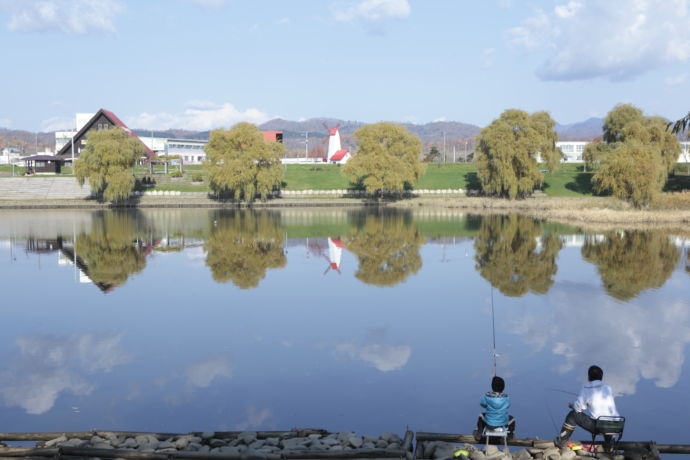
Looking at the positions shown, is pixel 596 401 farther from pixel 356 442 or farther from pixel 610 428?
pixel 356 442

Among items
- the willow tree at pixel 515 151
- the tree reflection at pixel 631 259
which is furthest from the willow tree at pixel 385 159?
the tree reflection at pixel 631 259

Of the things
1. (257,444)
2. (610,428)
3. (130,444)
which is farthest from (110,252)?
(610,428)

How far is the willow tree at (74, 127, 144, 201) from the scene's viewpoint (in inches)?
2413

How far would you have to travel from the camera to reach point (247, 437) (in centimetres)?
940

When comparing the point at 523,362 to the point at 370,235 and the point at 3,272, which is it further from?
the point at 370,235

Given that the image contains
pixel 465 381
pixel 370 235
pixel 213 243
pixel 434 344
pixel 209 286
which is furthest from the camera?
pixel 370 235

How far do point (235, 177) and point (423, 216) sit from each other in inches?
767

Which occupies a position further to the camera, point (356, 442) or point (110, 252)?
point (110, 252)

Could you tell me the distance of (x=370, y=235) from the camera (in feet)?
127

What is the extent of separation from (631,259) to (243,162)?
4160 cm

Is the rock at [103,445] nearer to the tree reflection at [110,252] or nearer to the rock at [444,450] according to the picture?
the rock at [444,450]

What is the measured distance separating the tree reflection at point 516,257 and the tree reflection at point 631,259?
1898 mm

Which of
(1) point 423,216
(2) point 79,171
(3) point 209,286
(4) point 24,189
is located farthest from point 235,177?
(3) point 209,286

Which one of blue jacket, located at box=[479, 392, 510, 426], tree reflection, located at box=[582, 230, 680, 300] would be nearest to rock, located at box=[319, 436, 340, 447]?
blue jacket, located at box=[479, 392, 510, 426]
